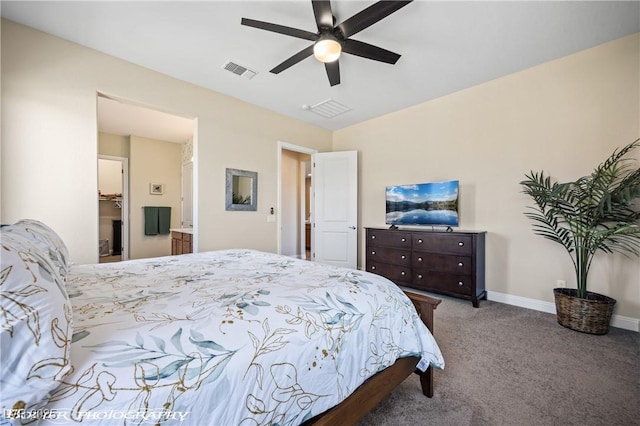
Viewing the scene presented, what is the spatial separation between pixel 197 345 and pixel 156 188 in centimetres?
594

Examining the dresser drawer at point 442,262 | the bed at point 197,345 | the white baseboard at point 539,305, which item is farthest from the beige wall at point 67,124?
the white baseboard at point 539,305

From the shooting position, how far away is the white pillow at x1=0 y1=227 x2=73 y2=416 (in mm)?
542

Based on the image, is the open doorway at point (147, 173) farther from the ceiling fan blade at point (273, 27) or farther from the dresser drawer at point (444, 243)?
the dresser drawer at point (444, 243)

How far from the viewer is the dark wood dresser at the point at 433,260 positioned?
10.2ft

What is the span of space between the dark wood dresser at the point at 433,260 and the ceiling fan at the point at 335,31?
2166 mm

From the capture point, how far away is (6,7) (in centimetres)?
215

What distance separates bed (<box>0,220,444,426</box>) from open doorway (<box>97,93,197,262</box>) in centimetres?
399

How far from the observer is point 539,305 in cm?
298

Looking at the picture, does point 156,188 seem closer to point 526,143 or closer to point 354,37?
point 354,37

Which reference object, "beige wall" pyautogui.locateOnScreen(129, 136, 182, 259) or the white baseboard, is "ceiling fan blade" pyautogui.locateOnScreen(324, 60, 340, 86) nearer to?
the white baseboard

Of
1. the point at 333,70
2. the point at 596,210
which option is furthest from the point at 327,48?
the point at 596,210

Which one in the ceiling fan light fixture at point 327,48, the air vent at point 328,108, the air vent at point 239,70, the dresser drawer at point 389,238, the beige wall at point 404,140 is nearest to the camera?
the ceiling fan light fixture at point 327,48

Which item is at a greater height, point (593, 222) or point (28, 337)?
point (593, 222)

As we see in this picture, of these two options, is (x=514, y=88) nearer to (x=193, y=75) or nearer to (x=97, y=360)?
(x=193, y=75)
